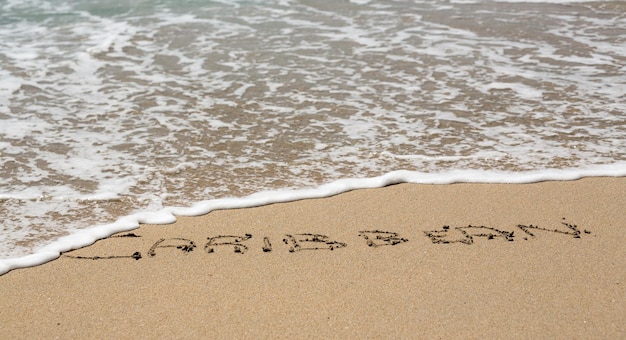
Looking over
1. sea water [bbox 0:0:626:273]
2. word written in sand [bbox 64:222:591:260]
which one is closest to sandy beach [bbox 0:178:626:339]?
word written in sand [bbox 64:222:591:260]

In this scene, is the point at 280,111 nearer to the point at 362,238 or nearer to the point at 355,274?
the point at 362,238

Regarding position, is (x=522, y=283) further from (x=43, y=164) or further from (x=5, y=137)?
(x=5, y=137)

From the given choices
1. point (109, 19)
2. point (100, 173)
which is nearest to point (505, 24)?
point (109, 19)

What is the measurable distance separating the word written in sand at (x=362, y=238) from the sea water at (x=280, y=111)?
0.27 m

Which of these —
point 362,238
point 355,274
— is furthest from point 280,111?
point 355,274

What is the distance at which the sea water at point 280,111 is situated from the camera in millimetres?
3537

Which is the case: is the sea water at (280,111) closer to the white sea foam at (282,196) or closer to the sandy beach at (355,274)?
the white sea foam at (282,196)

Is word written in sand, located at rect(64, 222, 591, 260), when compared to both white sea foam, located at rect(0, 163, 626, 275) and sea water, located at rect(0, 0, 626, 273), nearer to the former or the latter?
white sea foam, located at rect(0, 163, 626, 275)

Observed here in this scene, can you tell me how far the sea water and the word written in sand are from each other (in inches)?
10.5

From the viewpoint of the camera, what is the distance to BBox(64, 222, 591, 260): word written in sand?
9.70 ft

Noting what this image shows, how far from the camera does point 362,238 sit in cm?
303

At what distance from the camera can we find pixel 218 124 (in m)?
4.50

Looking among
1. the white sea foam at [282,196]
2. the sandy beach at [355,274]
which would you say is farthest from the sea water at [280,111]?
the sandy beach at [355,274]

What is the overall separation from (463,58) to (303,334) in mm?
4251
